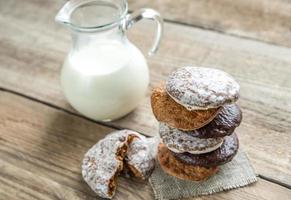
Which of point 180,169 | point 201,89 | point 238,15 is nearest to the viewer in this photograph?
point 201,89

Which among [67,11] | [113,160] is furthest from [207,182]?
[67,11]

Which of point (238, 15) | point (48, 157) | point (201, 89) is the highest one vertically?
point (201, 89)

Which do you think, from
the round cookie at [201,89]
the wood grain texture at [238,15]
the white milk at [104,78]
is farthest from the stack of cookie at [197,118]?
the wood grain texture at [238,15]

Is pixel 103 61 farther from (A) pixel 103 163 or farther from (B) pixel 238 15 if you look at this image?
(B) pixel 238 15

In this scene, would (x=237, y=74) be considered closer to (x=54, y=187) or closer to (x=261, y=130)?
(x=261, y=130)

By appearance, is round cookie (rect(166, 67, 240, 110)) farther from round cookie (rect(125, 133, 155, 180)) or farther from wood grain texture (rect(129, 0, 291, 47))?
wood grain texture (rect(129, 0, 291, 47))

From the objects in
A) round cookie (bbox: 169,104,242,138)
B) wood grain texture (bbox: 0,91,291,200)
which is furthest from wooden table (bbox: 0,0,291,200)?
round cookie (bbox: 169,104,242,138)

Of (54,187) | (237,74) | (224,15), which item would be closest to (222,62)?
(237,74)
